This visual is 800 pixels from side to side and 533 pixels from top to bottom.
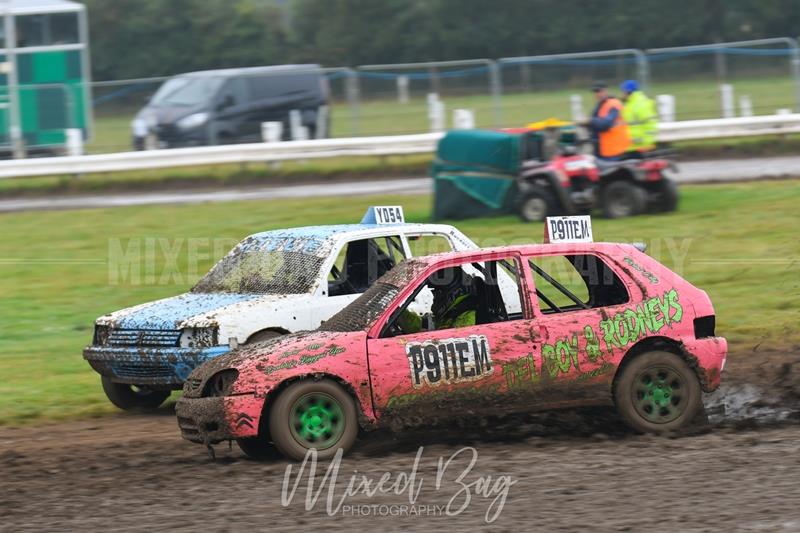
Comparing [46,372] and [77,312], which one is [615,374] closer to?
[46,372]

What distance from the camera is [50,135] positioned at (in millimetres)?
26750

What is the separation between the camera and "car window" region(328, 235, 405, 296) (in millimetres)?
10602

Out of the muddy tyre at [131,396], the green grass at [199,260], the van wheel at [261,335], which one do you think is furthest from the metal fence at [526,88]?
the van wheel at [261,335]

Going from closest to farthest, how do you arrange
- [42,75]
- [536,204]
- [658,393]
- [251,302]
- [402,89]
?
[658,393] → [251,302] → [536,204] → [402,89] → [42,75]

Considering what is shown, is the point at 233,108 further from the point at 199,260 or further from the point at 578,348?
the point at 578,348

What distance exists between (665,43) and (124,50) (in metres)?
21.6

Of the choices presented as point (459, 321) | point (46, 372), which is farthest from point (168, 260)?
point (459, 321)

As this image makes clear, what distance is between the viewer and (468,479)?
7.14 m

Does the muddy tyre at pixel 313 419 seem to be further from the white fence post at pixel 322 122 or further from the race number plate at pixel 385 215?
the white fence post at pixel 322 122

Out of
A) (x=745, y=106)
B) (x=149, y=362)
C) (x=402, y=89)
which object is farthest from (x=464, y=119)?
(x=149, y=362)

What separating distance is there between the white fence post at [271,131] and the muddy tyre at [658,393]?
18471 millimetres

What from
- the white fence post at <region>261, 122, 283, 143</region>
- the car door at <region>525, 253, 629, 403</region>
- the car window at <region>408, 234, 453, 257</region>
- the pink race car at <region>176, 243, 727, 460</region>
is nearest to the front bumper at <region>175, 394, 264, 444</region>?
the pink race car at <region>176, 243, 727, 460</region>

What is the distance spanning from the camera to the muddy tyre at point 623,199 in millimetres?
18750

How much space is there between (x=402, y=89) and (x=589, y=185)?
30.0ft
